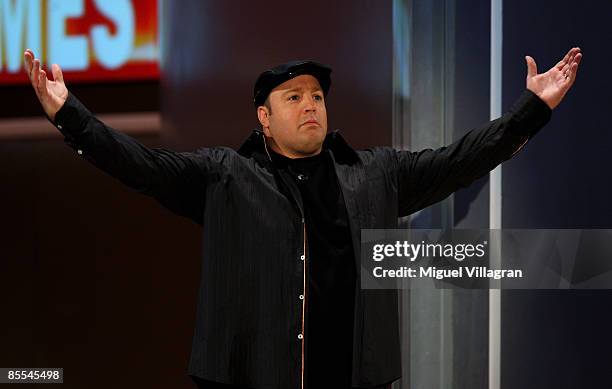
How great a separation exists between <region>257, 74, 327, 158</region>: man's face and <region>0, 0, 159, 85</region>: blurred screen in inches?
32.9

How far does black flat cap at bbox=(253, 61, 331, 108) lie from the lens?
2.20 meters

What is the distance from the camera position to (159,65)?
2.92m

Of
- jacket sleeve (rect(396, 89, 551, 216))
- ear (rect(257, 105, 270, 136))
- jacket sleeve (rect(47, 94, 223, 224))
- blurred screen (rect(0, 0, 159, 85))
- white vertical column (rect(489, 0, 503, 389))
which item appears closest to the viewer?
jacket sleeve (rect(47, 94, 223, 224))

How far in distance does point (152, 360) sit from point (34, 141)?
0.90m

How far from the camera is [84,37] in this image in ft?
9.69

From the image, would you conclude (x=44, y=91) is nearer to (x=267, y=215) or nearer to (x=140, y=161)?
(x=140, y=161)

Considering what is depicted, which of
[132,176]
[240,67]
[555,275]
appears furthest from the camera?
[240,67]

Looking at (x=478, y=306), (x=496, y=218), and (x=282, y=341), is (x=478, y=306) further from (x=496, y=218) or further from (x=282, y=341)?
(x=282, y=341)

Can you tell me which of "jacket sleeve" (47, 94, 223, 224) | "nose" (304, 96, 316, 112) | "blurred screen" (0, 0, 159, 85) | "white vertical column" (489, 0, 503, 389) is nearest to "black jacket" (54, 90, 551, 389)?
"jacket sleeve" (47, 94, 223, 224)

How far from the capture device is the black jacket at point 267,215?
2.01 m

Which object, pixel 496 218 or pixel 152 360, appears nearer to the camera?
pixel 496 218

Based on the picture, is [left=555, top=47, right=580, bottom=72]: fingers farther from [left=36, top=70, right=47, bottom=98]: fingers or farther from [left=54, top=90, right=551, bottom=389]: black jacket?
[left=36, top=70, right=47, bottom=98]: fingers

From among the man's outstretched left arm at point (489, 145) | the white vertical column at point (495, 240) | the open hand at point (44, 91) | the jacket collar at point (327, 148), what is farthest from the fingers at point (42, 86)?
the white vertical column at point (495, 240)

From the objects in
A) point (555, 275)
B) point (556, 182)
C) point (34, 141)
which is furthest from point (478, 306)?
point (34, 141)
